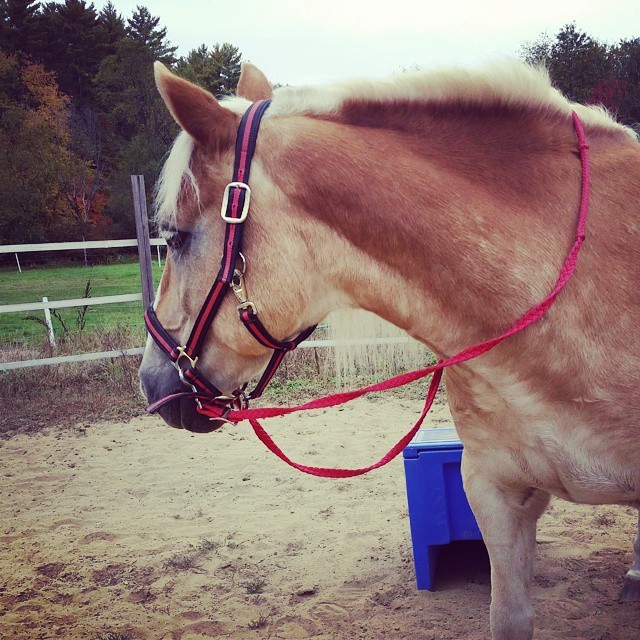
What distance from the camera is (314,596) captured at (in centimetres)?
335

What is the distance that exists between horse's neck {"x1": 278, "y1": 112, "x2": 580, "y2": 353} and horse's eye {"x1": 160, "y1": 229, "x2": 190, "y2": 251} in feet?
1.30

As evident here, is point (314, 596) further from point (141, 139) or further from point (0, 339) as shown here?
point (141, 139)

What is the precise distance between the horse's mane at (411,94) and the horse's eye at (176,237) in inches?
1.9

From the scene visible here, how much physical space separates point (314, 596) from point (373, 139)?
2642 mm

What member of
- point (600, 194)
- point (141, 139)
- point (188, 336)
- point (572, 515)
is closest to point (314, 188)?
point (188, 336)

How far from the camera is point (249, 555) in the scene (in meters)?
3.89

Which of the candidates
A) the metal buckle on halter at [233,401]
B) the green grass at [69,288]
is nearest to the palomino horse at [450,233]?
the metal buckle on halter at [233,401]

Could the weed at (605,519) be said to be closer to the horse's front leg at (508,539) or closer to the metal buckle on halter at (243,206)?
the horse's front leg at (508,539)

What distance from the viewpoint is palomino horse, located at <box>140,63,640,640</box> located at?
66.9 inches

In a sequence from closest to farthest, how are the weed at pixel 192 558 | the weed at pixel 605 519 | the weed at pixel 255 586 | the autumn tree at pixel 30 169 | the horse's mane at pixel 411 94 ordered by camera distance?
1. the horse's mane at pixel 411 94
2. the weed at pixel 255 586
3. the weed at pixel 192 558
4. the weed at pixel 605 519
5. the autumn tree at pixel 30 169

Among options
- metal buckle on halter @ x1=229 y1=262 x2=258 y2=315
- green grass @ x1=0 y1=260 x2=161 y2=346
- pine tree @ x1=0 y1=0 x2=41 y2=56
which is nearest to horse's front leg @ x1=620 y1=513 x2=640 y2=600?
metal buckle on halter @ x1=229 y1=262 x2=258 y2=315

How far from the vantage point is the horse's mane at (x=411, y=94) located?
178 cm

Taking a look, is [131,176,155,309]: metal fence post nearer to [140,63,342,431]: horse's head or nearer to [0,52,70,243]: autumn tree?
[140,63,342,431]: horse's head

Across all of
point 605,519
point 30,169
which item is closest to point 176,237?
point 605,519
